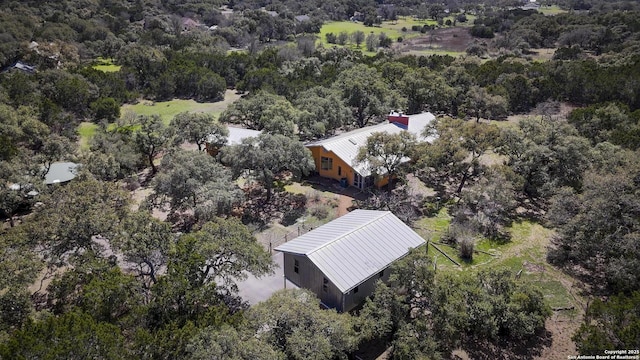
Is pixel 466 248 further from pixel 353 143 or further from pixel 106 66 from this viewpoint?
pixel 106 66

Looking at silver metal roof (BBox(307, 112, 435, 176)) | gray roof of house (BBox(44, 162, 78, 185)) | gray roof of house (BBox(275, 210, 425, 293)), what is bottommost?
gray roof of house (BBox(44, 162, 78, 185))

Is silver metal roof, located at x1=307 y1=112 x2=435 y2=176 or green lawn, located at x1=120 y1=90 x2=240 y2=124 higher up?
silver metal roof, located at x1=307 y1=112 x2=435 y2=176

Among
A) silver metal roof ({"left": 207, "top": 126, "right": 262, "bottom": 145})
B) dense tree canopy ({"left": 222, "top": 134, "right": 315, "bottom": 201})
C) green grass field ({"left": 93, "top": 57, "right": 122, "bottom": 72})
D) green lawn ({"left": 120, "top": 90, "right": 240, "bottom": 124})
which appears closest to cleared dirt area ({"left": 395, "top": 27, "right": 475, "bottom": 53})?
green lawn ({"left": 120, "top": 90, "right": 240, "bottom": 124})

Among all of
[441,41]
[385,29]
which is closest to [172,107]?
[441,41]

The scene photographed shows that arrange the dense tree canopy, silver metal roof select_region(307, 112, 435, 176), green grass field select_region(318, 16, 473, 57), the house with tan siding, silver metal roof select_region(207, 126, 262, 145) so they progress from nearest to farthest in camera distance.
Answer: the dense tree canopy
silver metal roof select_region(307, 112, 435, 176)
the house with tan siding
silver metal roof select_region(207, 126, 262, 145)
green grass field select_region(318, 16, 473, 57)

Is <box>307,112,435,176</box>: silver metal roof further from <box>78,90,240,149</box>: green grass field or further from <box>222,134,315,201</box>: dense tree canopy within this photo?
<box>78,90,240,149</box>: green grass field

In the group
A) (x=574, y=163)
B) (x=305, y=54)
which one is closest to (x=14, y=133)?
(x=574, y=163)

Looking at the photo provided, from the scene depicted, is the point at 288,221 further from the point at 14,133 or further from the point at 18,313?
the point at 14,133

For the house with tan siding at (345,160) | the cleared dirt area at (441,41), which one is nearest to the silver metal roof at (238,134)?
the house with tan siding at (345,160)
